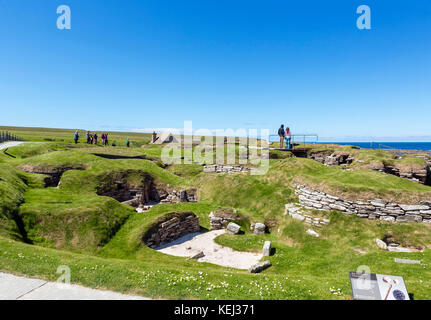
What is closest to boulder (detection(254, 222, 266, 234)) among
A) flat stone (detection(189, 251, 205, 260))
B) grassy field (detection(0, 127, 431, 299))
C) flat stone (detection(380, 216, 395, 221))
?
grassy field (detection(0, 127, 431, 299))

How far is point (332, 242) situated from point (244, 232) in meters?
7.20

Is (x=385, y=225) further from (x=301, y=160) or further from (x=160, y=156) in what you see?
(x=160, y=156)

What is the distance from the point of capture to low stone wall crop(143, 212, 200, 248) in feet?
56.7

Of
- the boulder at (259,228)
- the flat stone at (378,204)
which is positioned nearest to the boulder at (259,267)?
the boulder at (259,228)

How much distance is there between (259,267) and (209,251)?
4.82m

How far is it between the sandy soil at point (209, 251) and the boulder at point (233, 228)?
0.92m

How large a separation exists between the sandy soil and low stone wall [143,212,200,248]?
44 centimetres

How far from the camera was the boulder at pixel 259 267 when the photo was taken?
43.3ft

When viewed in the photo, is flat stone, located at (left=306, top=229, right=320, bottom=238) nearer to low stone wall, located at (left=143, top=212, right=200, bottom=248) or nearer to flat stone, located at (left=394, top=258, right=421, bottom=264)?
flat stone, located at (left=394, top=258, right=421, bottom=264)

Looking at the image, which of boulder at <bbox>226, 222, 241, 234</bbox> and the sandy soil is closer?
the sandy soil

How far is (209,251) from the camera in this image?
17141mm

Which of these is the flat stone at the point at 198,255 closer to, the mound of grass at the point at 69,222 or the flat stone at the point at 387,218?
the mound of grass at the point at 69,222

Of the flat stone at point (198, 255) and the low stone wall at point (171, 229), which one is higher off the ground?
the low stone wall at point (171, 229)

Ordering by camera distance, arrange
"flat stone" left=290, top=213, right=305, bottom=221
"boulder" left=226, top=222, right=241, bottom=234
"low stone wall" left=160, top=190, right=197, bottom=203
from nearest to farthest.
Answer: "flat stone" left=290, top=213, right=305, bottom=221
"boulder" left=226, top=222, right=241, bottom=234
"low stone wall" left=160, top=190, right=197, bottom=203
